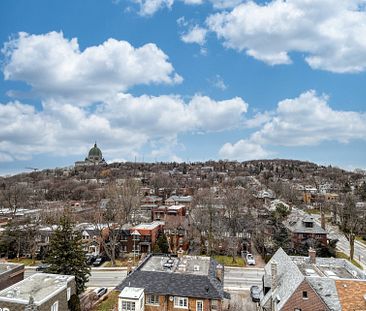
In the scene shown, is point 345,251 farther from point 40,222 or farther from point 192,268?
point 40,222

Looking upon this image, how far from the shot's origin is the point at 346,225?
73.9 m

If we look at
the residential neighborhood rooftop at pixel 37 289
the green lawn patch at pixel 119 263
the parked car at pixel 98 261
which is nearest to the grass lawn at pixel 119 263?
the green lawn patch at pixel 119 263

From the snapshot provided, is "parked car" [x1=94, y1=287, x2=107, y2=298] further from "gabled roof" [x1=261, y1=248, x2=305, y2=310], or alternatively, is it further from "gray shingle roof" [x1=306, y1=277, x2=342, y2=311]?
"gray shingle roof" [x1=306, y1=277, x2=342, y2=311]

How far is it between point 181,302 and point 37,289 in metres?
13.2

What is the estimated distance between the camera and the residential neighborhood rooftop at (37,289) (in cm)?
2825

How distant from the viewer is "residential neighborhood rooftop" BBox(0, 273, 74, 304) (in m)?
28.2

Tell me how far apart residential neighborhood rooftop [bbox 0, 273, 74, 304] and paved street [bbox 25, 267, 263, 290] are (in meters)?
11.5

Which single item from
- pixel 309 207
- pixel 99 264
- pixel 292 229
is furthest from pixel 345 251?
pixel 309 207

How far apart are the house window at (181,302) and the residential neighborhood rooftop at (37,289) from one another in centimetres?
1056

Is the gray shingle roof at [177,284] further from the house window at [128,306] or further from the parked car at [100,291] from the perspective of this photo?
the parked car at [100,291]

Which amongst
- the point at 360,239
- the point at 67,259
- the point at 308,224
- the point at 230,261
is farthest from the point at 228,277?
the point at 360,239

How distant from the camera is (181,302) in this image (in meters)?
30.7

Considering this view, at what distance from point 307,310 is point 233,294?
46.5 ft

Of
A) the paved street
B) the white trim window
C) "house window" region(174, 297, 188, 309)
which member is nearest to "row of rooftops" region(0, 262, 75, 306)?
"house window" region(174, 297, 188, 309)
